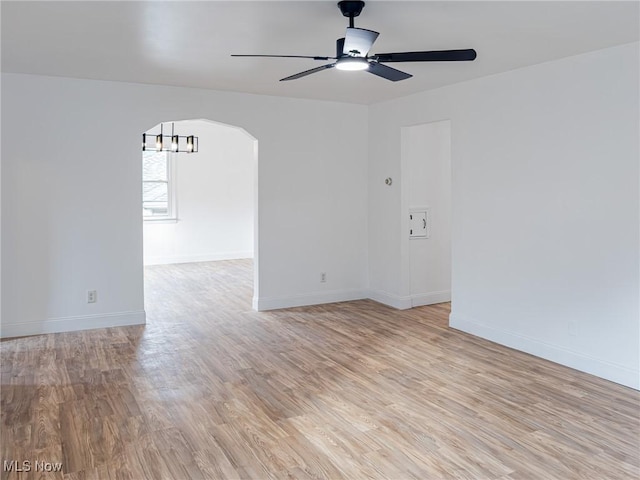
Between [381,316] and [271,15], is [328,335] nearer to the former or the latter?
[381,316]

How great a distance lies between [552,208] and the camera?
4.11 metres

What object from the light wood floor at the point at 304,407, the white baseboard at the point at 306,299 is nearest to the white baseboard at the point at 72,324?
the light wood floor at the point at 304,407

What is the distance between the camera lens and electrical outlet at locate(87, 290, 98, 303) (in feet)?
16.5

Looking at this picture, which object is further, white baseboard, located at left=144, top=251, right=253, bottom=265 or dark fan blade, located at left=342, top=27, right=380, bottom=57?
white baseboard, located at left=144, top=251, right=253, bottom=265

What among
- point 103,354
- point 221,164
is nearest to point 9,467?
point 103,354

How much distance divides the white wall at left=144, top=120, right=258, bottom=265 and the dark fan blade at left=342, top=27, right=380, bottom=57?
Result: 22.1 ft

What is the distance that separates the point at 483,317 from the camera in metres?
4.82

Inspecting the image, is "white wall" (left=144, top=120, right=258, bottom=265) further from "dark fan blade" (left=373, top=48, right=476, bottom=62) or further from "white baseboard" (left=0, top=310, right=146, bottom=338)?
"dark fan blade" (left=373, top=48, right=476, bottom=62)

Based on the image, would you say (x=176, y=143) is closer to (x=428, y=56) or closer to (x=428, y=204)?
(x=428, y=204)

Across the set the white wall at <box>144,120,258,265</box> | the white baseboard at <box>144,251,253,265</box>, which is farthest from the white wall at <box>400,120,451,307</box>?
the white baseboard at <box>144,251,253,265</box>

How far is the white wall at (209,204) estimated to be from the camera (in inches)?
373

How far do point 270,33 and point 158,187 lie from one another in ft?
21.9

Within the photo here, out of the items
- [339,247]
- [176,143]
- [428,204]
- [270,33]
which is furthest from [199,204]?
[270,33]

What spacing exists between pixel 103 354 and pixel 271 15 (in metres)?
3.02
